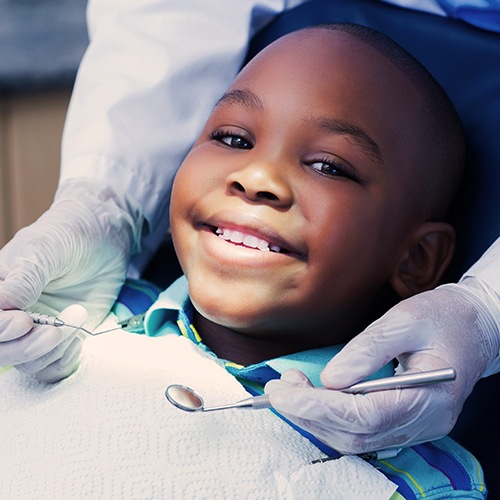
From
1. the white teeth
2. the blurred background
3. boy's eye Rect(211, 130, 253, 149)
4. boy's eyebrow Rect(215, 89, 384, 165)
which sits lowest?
the blurred background

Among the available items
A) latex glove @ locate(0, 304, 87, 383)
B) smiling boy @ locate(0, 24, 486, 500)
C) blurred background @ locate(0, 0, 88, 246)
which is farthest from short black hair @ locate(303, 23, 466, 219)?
blurred background @ locate(0, 0, 88, 246)

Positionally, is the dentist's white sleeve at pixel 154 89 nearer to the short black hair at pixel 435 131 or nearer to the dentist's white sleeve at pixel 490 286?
the short black hair at pixel 435 131

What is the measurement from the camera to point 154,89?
1436 mm

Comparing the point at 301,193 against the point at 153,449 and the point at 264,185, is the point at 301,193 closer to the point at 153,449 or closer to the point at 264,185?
the point at 264,185

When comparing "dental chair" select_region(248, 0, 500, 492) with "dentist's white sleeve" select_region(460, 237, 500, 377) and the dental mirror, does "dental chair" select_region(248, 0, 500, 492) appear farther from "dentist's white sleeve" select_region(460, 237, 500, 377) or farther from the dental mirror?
the dental mirror

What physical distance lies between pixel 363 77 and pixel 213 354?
15.3 inches

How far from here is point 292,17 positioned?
4.80 feet

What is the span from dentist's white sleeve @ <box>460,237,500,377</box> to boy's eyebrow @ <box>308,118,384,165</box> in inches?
6.9

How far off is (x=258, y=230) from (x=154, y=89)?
1.64 ft

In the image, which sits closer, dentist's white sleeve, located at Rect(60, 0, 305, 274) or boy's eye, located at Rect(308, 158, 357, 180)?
Answer: boy's eye, located at Rect(308, 158, 357, 180)

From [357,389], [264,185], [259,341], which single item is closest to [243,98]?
[264,185]

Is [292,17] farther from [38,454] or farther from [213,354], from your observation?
[38,454]

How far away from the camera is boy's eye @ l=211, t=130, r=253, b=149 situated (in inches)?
44.6

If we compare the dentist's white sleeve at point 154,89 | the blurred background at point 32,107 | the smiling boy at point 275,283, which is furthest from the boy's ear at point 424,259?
the blurred background at point 32,107
